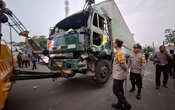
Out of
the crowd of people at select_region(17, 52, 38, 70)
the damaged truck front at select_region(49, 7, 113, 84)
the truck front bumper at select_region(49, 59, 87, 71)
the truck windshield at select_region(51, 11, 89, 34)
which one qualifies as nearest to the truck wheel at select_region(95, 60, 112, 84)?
the damaged truck front at select_region(49, 7, 113, 84)

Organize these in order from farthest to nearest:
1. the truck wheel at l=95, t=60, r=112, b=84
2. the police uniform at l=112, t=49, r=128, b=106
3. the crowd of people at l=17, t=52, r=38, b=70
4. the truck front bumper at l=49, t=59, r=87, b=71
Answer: the crowd of people at l=17, t=52, r=38, b=70
the truck wheel at l=95, t=60, r=112, b=84
the truck front bumper at l=49, t=59, r=87, b=71
the police uniform at l=112, t=49, r=128, b=106

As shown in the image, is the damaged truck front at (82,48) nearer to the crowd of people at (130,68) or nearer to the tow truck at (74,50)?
the tow truck at (74,50)

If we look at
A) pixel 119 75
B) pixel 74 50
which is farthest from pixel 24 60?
pixel 119 75

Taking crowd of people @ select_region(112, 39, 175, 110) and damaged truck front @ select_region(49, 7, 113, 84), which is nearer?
crowd of people @ select_region(112, 39, 175, 110)

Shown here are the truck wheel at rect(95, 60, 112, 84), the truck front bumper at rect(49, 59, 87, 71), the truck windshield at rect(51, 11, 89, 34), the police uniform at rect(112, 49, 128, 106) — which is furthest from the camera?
the truck windshield at rect(51, 11, 89, 34)

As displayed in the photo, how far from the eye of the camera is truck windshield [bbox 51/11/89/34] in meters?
3.08

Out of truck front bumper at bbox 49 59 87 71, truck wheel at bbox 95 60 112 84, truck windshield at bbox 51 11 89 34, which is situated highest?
truck windshield at bbox 51 11 89 34

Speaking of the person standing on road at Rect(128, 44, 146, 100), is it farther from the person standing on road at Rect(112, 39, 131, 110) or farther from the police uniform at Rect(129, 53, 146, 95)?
the person standing on road at Rect(112, 39, 131, 110)

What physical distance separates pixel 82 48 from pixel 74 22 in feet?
5.16

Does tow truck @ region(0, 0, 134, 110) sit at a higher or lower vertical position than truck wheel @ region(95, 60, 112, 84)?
higher

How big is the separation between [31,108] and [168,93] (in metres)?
4.05

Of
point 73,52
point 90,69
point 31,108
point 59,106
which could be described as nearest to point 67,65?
point 73,52

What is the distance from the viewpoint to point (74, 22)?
345 cm

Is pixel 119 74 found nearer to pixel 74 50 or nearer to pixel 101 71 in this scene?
pixel 101 71
